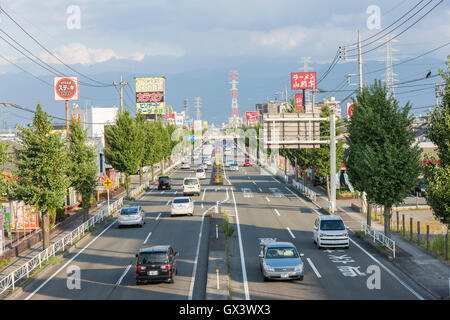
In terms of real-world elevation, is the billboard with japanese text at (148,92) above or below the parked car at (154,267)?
above

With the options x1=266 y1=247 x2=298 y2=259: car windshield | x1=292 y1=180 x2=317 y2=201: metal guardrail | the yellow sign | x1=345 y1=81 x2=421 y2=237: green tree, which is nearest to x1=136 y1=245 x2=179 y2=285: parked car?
x1=266 y1=247 x2=298 y2=259: car windshield

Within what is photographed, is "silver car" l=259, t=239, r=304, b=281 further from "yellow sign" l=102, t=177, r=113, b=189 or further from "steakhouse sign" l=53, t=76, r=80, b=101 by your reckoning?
"steakhouse sign" l=53, t=76, r=80, b=101

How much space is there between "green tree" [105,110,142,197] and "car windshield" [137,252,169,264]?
32135 millimetres

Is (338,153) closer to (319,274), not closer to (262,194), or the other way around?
(262,194)

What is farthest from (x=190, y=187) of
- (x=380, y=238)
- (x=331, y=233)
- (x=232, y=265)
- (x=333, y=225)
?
(x=232, y=265)

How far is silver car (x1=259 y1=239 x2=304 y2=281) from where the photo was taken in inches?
830

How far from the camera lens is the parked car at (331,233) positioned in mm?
27997

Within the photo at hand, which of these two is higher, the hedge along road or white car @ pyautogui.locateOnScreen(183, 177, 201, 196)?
white car @ pyautogui.locateOnScreen(183, 177, 201, 196)

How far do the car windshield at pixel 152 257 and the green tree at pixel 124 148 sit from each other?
32.1 metres

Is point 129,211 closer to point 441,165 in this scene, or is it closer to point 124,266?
point 124,266

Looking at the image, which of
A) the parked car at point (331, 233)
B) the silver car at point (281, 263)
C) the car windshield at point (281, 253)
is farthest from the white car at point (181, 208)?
the car windshield at point (281, 253)

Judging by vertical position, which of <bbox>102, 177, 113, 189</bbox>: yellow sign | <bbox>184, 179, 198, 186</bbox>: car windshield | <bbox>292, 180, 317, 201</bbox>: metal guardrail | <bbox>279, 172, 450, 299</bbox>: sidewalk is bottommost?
<bbox>279, 172, 450, 299</bbox>: sidewalk

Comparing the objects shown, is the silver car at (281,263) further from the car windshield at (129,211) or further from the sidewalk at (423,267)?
the car windshield at (129,211)
